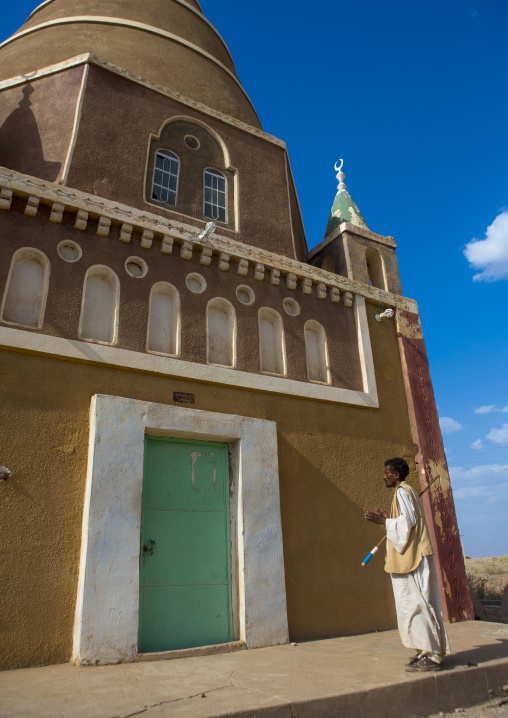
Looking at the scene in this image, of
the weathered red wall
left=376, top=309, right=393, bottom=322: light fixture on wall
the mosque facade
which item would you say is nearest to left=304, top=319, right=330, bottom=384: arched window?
the mosque facade

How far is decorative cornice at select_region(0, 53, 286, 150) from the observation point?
28.1 ft

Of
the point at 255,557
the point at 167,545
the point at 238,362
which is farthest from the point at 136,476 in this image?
the point at 238,362

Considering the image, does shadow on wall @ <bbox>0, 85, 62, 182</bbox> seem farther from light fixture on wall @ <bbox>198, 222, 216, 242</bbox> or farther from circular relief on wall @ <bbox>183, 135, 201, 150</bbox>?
circular relief on wall @ <bbox>183, 135, 201, 150</bbox>

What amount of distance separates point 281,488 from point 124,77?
7108mm

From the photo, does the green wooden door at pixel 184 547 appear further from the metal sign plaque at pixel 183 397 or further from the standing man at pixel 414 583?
the standing man at pixel 414 583

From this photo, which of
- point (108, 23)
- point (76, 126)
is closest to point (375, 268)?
point (76, 126)

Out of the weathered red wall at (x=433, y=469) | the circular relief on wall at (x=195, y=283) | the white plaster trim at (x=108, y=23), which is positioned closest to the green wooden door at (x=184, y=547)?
the circular relief on wall at (x=195, y=283)

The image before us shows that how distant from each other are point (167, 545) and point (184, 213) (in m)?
5.12

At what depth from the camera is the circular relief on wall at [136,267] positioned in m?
7.27

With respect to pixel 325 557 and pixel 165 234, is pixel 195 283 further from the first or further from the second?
pixel 325 557

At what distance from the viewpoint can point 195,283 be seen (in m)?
7.82

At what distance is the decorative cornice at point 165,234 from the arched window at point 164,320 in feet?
2.02

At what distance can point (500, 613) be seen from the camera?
10.2 meters

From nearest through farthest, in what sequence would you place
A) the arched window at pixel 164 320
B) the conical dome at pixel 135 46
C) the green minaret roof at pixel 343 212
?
the arched window at pixel 164 320
the conical dome at pixel 135 46
the green minaret roof at pixel 343 212
